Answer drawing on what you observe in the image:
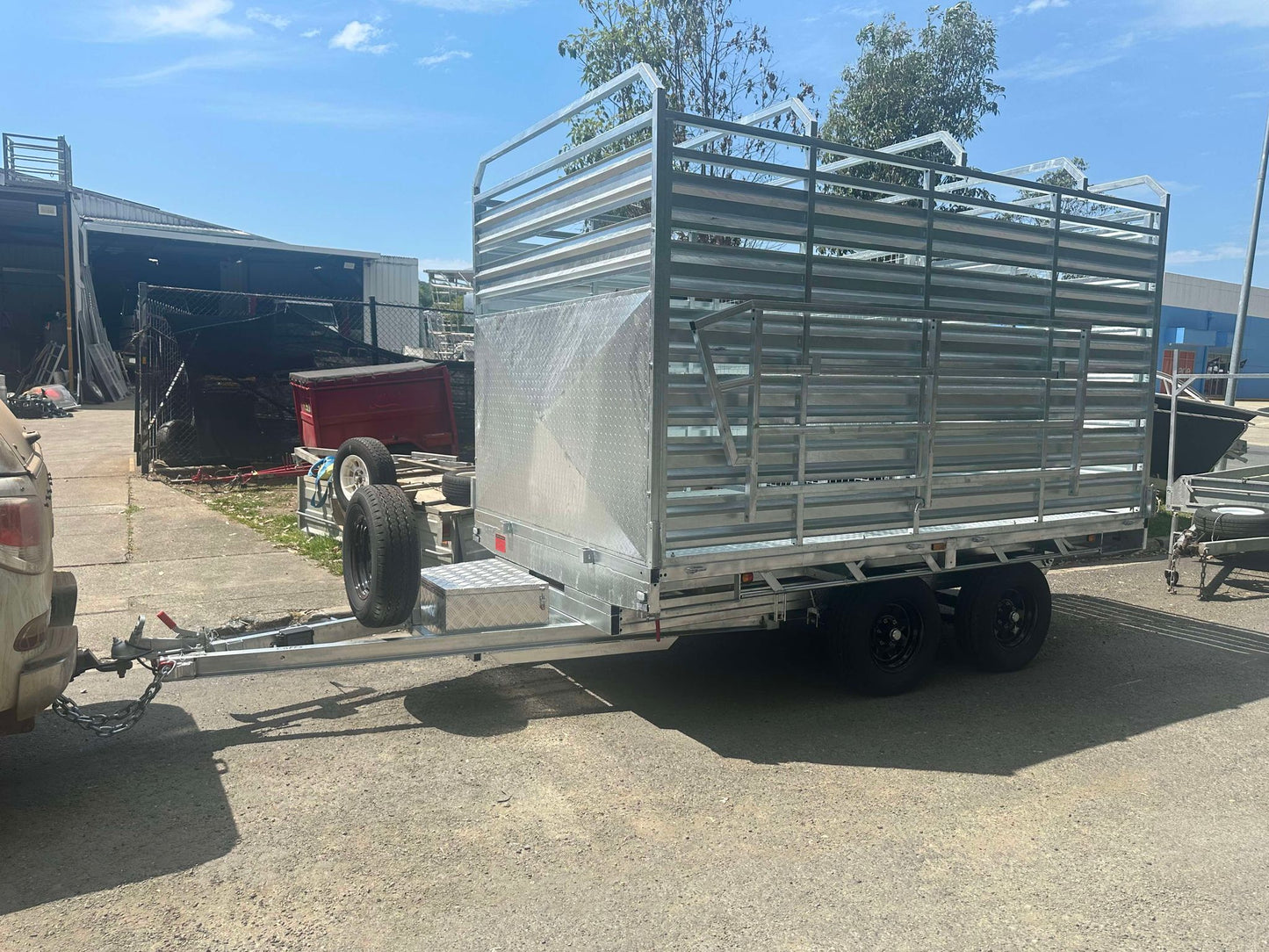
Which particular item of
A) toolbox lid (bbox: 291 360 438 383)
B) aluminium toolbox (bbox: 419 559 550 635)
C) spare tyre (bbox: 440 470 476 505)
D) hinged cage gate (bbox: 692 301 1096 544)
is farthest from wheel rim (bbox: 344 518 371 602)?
toolbox lid (bbox: 291 360 438 383)

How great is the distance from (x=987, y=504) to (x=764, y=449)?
1.74m

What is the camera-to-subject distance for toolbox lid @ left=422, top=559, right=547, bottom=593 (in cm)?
477

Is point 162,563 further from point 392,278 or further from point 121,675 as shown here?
point 392,278

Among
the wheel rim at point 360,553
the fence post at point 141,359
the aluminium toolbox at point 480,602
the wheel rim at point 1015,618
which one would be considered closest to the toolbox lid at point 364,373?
the fence post at point 141,359

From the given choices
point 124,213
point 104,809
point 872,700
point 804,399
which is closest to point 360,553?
point 104,809

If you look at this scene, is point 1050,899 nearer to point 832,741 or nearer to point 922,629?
point 832,741

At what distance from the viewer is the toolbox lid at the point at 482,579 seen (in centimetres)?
477

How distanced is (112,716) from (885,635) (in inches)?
163

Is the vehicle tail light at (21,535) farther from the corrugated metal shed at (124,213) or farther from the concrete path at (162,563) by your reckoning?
the corrugated metal shed at (124,213)

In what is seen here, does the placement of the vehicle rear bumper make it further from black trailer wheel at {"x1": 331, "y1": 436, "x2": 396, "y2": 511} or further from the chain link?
black trailer wheel at {"x1": 331, "y1": 436, "x2": 396, "y2": 511}

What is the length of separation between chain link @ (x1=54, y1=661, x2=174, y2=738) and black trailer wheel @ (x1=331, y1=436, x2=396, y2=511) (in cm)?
292

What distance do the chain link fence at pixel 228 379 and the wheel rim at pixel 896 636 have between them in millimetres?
9941

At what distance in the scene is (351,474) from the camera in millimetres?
8250

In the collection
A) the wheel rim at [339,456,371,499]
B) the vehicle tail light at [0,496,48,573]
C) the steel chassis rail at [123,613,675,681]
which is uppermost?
the vehicle tail light at [0,496,48,573]
